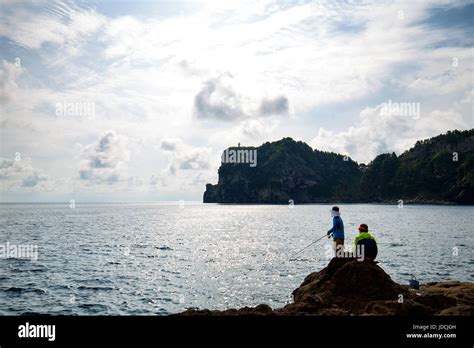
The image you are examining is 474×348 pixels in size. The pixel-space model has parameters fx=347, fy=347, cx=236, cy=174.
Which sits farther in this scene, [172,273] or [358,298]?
[172,273]

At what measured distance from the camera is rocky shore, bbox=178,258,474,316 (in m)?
15.3

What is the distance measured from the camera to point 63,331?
26.6 ft

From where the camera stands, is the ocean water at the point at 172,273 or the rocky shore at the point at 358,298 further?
the ocean water at the point at 172,273

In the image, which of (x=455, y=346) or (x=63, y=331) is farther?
(x=455, y=346)

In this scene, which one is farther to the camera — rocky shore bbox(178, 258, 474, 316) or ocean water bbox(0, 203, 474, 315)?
ocean water bbox(0, 203, 474, 315)

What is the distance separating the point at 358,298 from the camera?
17.5m

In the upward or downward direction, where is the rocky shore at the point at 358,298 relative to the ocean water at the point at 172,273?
upward

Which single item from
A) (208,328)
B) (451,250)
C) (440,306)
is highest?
(208,328)

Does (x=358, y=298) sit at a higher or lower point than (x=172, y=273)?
higher

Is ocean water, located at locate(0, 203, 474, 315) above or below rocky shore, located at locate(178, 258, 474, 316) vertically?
below

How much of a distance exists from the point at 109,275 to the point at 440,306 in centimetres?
2681

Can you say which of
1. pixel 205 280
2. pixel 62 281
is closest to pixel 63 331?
pixel 205 280

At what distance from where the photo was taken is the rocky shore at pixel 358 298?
15.3m

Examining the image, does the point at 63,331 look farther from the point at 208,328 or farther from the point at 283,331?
the point at 283,331
